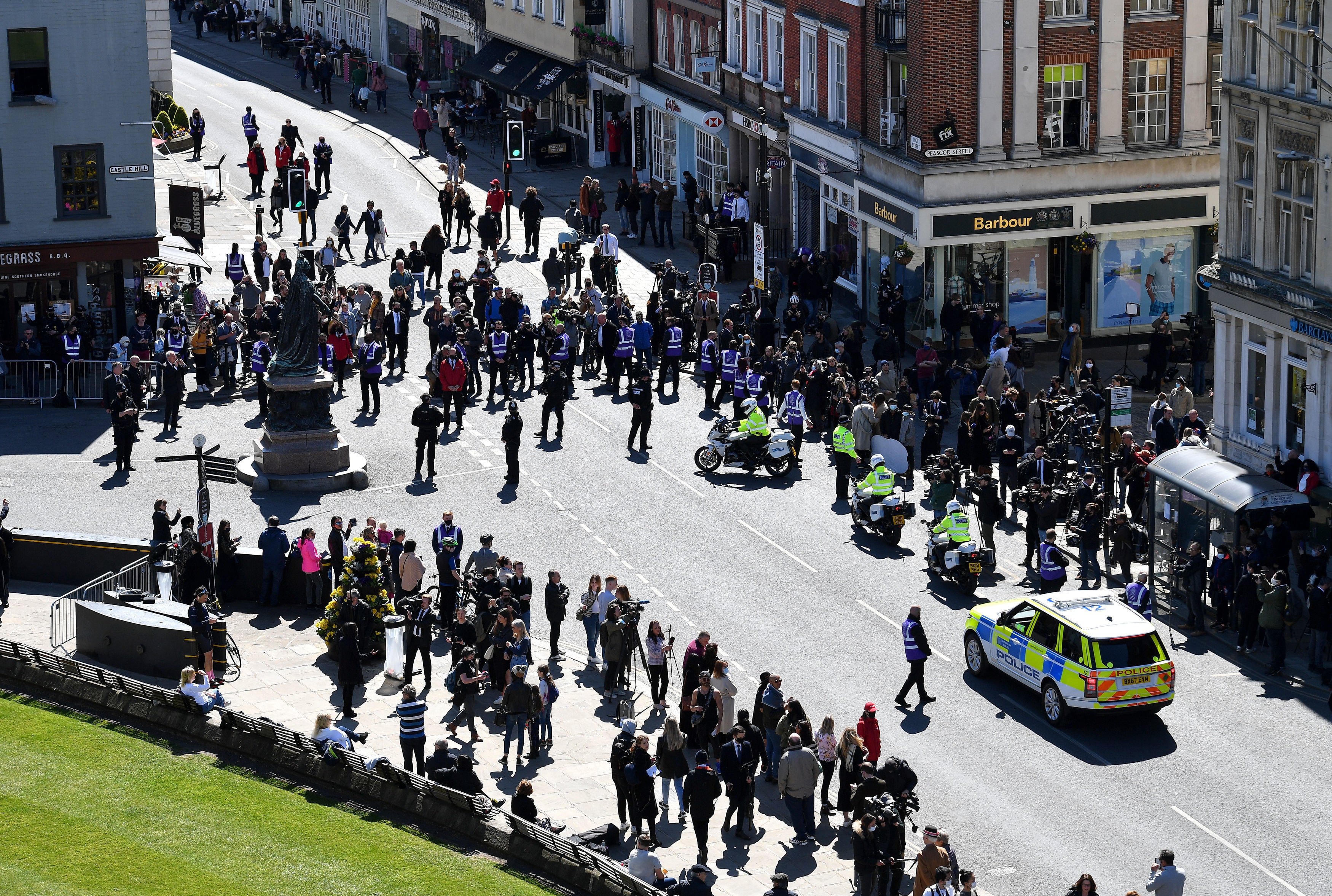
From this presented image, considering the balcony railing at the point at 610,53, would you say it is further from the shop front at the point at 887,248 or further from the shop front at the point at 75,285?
the shop front at the point at 75,285

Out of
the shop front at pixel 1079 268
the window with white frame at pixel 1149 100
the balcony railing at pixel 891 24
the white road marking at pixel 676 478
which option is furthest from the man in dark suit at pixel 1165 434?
the balcony railing at pixel 891 24

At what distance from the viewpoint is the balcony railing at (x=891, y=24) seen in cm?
5025

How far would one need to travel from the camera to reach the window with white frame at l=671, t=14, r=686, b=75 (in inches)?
2581

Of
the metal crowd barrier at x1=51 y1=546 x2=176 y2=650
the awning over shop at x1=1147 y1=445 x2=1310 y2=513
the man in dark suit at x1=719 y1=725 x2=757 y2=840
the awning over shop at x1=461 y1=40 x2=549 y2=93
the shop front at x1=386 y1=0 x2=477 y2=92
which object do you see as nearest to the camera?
the man in dark suit at x1=719 y1=725 x2=757 y2=840

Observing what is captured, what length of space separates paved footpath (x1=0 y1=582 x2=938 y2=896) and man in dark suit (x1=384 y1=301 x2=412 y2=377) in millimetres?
13564

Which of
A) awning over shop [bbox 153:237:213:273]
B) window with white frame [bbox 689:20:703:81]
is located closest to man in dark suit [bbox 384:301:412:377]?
awning over shop [bbox 153:237:213:273]

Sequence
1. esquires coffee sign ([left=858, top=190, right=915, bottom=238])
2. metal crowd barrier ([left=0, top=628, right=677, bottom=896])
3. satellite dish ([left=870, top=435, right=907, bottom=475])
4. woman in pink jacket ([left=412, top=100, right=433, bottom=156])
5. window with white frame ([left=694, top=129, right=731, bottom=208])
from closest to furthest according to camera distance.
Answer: metal crowd barrier ([left=0, top=628, right=677, bottom=896]) < satellite dish ([left=870, top=435, right=907, bottom=475]) < esquires coffee sign ([left=858, top=190, right=915, bottom=238]) < window with white frame ([left=694, top=129, right=731, bottom=208]) < woman in pink jacket ([left=412, top=100, right=433, bottom=156])

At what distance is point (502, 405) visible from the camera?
151 ft

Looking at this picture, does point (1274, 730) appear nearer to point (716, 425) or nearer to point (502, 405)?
point (716, 425)

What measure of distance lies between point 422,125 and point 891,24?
25.6 m

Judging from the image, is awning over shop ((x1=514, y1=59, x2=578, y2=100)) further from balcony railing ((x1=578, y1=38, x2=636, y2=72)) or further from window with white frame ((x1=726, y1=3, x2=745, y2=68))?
window with white frame ((x1=726, y1=3, x2=745, y2=68))

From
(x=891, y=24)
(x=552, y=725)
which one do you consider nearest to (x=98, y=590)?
(x=552, y=725)

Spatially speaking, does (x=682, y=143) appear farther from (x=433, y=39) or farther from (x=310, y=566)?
(x=310, y=566)

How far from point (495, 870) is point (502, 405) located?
21.1m
